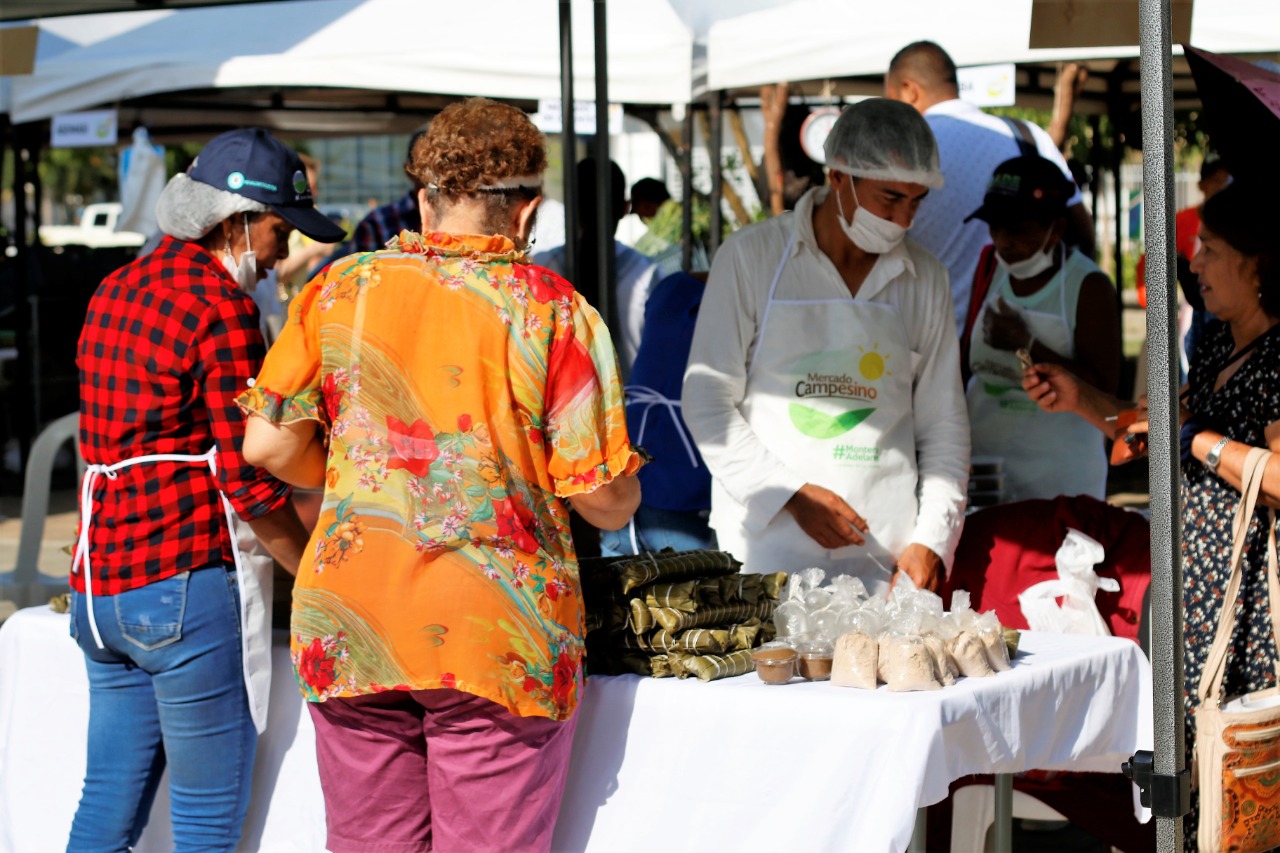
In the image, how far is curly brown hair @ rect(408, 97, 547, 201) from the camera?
7.09 feet

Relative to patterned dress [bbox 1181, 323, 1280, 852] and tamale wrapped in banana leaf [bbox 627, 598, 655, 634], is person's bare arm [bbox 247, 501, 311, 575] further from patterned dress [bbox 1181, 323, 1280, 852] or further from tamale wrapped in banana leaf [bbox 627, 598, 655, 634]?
patterned dress [bbox 1181, 323, 1280, 852]

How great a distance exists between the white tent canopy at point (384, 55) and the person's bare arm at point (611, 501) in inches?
150

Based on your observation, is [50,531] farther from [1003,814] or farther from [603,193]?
[1003,814]

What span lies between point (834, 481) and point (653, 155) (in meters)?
19.5

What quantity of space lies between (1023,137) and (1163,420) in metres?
2.23

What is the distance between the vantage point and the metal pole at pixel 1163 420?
218 cm

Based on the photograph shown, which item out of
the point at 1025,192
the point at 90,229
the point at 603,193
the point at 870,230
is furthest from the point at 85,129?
the point at 90,229

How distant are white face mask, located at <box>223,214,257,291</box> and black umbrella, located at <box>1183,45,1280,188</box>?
194 cm

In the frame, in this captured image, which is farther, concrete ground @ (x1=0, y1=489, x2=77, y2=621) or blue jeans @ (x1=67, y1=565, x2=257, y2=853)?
concrete ground @ (x1=0, y1=489, x2=77, y2=621)

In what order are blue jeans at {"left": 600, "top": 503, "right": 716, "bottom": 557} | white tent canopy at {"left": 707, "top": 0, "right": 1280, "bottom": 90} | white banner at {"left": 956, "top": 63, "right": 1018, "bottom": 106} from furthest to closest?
white banner at {"left": 956, "top": 63, "right": 1018, "bottom": 106} < white tent canopy at {"left": 707, "top": 0, "right": 1280, "bottom": 90} < blue jeans at {"left": 600, "top": 503, "right": 716, "bottom": 557}

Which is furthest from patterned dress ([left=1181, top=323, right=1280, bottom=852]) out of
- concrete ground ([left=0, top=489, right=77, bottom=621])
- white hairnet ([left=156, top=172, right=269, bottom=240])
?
concrete ground ([left=0, top=489, right=77, bottom=621])

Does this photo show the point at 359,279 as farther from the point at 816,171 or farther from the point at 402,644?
the point at 816,171

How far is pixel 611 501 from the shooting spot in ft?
7.35

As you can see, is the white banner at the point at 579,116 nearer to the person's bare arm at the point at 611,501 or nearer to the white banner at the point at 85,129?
the white banner at the point at 85,129
